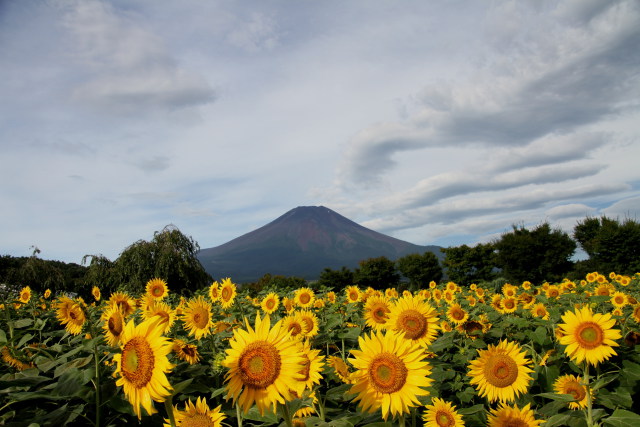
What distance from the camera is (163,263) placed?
85.8ft

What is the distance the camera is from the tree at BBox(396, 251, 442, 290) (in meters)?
45.1

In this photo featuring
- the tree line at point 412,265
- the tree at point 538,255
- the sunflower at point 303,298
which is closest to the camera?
the sunflower at point 303,298

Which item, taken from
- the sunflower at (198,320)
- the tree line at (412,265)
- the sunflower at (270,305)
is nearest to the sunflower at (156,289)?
the sunflower at (270,305)

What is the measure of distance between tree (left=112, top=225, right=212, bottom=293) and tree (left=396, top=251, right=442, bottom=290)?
81.9ft

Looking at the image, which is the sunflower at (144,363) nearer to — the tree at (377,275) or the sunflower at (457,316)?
the sunflower at (457,316)

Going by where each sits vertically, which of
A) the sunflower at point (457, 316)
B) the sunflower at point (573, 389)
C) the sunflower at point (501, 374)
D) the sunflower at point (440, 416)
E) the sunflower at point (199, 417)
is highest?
the sunflower at point (457, 316)

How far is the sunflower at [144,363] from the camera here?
71.6 inches

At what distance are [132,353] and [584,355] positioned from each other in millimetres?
3671

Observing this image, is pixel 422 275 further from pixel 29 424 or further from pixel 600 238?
pixel 29 424

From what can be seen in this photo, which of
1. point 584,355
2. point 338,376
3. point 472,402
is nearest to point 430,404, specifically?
point 338,376

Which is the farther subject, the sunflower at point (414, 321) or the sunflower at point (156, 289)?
the sunflower at point (156, 289)

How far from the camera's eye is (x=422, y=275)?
4475 centimetres

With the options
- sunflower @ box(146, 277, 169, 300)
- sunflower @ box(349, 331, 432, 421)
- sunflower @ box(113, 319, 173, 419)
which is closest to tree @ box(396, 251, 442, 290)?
sunflower @ box(146, 277, 169, 300)

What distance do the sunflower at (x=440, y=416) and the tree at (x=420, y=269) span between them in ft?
Result: 140
